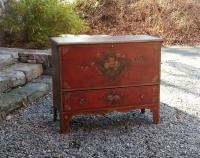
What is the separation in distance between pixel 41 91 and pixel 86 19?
5.38 metres

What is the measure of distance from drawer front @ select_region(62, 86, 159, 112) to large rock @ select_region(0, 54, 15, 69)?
1.66 m

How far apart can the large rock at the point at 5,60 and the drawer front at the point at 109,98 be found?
1.66m

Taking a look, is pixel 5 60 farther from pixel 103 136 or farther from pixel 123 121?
pixel 103 136

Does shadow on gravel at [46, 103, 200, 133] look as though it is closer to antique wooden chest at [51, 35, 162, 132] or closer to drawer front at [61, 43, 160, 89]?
antique wooden chest at [51, 35, 162, 132]

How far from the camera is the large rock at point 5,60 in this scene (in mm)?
4519

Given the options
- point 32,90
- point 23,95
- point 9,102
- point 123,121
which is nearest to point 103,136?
point 123,121

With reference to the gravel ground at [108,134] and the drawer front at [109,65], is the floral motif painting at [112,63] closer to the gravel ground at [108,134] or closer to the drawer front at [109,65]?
the drawer front at [109,65]

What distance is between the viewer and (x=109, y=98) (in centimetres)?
324

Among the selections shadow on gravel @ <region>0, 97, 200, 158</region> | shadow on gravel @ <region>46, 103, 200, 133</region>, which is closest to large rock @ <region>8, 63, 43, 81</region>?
shadow on gravel @ <region>0, 97, 200, 158</region>

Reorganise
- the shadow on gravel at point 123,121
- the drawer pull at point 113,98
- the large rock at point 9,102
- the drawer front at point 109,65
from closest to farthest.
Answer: the drawer front at point 109,65 < the drawer pull at point 113,98 < the shadow on gravel at point 123,121 < the large rock at point 9,102

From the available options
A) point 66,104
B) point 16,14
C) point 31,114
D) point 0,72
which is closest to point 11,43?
point 16,14

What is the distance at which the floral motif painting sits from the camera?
314 cm

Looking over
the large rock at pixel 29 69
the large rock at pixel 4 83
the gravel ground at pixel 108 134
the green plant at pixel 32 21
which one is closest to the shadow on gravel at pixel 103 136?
the gravel ground at pixel 108 134

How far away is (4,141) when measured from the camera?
3.00 metres
